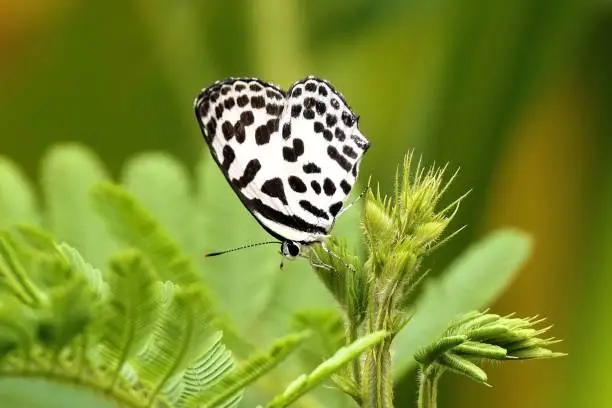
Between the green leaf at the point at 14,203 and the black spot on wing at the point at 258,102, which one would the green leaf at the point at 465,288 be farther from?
the green leaf at the point at 14,203

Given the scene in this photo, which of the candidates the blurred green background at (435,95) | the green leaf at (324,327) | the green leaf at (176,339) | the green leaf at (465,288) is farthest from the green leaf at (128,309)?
the blurred green background at (435,95)

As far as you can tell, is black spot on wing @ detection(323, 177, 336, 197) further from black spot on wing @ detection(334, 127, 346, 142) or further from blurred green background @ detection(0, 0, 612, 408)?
blurred green background @ detection(0, 0, 612, 408)

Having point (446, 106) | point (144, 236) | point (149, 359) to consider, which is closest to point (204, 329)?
point (149, 359)

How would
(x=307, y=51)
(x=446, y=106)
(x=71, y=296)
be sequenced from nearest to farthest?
(x=71, y=296) < (x=446, y=106) < (x=307, y=51)

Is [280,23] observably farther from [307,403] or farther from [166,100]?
[307,403]

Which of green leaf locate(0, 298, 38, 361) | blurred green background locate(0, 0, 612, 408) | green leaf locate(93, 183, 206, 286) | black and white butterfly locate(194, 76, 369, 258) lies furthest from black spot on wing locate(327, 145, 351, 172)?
blurred green background locate(0, 0, 612, 408)

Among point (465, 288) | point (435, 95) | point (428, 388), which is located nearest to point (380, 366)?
point (428, 388)

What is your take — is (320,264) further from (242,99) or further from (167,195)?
(167,195)
